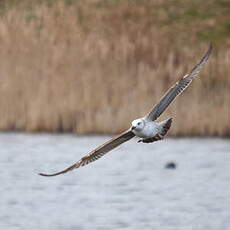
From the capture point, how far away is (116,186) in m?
15.1

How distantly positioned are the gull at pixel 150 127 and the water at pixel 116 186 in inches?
80.2

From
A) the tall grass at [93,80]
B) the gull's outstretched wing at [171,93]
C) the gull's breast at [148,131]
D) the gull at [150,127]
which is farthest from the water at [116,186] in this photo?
the gull's breast at [148,131]

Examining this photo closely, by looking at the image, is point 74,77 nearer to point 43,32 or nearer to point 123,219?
point 43,32

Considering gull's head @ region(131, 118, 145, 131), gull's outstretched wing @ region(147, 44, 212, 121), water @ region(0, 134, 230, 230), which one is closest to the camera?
gull's head @ region(131, 118, 145, 131)

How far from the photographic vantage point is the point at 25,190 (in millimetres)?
14836

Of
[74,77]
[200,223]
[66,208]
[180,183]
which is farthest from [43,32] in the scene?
[200,223]

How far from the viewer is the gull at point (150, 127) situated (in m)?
10.2

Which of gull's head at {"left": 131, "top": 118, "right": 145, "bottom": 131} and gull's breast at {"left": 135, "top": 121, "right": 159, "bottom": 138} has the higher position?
gull's head at {"left": 131, "top": 118, "right": 145, "bottom": 131}

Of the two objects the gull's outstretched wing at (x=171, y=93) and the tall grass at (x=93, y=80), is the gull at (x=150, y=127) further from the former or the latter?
the tall grass at (x=93, y=80)

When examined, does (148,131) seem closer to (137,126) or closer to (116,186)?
(137,126)

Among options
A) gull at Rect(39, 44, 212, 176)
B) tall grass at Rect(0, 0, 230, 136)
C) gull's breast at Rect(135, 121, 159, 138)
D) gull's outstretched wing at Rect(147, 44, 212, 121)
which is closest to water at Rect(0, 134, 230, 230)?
tall grass at Rect(0, 0, 230, 136)

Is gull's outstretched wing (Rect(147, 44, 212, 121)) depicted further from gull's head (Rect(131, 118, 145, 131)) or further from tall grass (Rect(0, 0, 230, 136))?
tall grass (Rect(0, 0, 230, 136))

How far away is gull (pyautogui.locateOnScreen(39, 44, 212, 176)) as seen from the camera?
10211mm

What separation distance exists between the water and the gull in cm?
204
